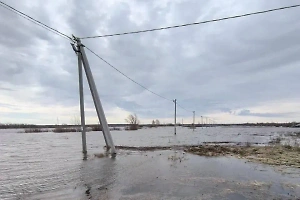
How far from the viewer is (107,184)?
9117 millimetres

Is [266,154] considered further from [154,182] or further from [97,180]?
[97,180]

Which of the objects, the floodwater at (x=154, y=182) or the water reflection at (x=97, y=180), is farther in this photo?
the water reflection at (x=97, y=180)

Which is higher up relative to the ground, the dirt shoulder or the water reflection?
the dirt shoulder

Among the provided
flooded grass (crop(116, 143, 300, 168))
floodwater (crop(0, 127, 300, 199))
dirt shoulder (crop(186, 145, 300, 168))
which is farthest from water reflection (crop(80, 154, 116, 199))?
dirt shoulder (crop(186, 145, 300, 168))

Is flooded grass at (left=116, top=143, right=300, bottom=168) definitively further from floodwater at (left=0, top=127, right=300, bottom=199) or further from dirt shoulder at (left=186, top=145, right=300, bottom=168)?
floodwater at (left=0, top=127, right=300, bottom=199)

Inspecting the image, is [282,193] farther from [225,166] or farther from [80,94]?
[80,94]

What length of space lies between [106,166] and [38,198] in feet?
20.0

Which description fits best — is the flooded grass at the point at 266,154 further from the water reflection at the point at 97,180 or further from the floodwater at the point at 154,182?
the water reflection at the point at 97,180

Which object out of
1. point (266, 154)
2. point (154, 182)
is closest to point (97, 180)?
point (154, 182)

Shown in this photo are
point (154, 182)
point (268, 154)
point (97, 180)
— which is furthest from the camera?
point (268, 154)

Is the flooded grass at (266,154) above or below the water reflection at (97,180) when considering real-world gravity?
above

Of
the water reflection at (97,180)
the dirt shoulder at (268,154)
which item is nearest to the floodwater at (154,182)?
the water reflection at (97,180)

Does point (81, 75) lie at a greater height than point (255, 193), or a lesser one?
greater

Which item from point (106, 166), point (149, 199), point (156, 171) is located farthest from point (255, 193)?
point (106, 166)
